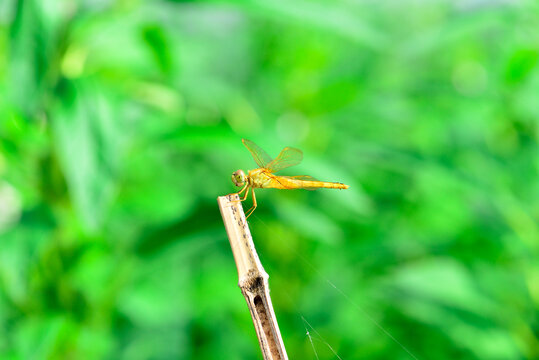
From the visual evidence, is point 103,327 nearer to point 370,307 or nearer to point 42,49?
point 42,49

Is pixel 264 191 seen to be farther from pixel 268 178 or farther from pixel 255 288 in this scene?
pixel 255 288

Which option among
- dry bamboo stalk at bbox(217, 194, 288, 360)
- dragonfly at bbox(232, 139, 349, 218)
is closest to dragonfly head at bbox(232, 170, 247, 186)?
dragonfly at bbox(232, 139, 349, 218)

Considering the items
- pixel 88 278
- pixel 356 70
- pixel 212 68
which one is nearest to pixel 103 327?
pixel 88 278

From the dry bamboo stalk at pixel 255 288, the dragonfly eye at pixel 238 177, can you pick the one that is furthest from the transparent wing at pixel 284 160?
the dry bamboo stalk at pixel 255 288

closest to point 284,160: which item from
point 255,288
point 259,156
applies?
point 259,156

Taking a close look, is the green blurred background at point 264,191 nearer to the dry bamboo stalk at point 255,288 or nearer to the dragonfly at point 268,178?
the dragonfly at point 268,178
